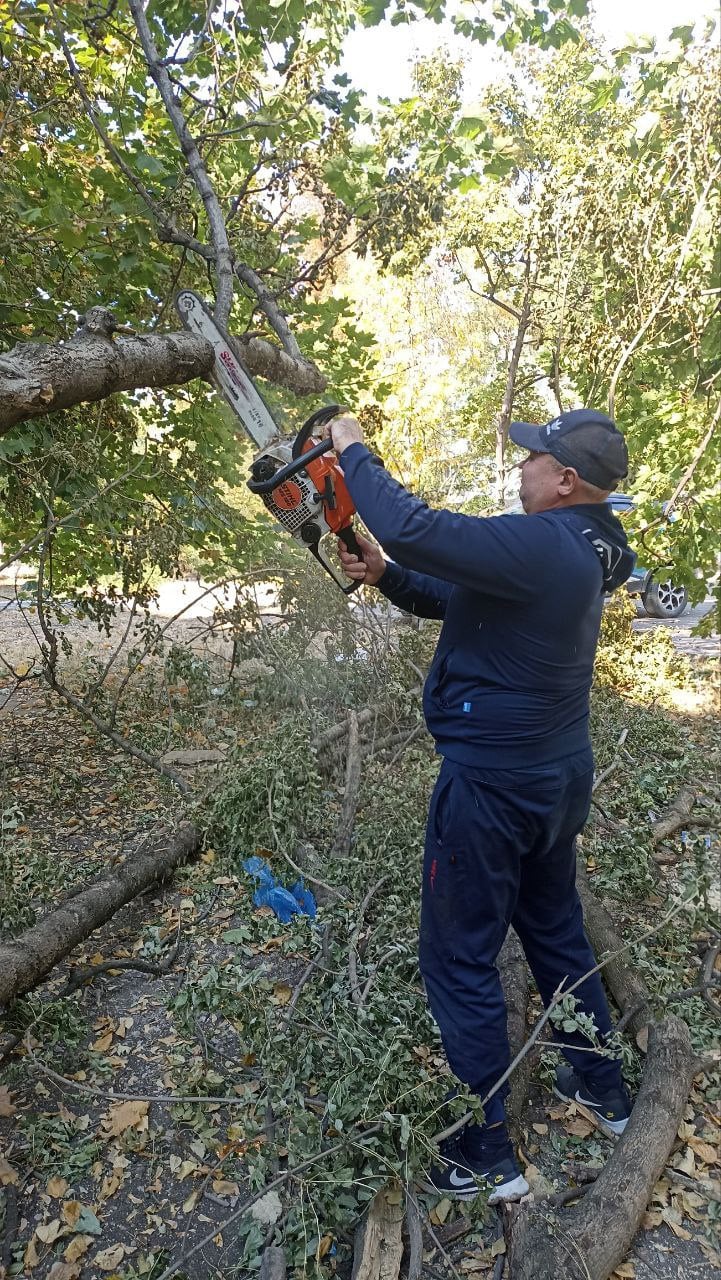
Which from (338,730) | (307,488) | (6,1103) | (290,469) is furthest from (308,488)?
(338,730)

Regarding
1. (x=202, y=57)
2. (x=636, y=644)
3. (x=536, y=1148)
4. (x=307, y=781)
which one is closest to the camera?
(x=536, y=1148)

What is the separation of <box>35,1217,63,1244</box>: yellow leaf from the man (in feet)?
3.26

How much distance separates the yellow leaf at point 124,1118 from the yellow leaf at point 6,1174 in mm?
259

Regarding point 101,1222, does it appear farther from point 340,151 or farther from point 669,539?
point 340,151

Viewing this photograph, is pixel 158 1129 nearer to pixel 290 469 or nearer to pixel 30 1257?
pixel 30 1257

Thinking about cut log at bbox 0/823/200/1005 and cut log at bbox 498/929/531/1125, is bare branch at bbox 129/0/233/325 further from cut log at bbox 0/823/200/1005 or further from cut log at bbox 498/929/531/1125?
cut log at bbox 498/929/531/1125

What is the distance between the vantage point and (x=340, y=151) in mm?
4926

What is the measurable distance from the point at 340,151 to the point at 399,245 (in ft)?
2.39

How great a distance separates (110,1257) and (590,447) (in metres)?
2.38

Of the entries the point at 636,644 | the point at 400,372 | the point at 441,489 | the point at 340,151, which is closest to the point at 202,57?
the point at 340,151

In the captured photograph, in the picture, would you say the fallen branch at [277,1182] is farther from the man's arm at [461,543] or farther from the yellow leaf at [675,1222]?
the man's arm at [461,543]

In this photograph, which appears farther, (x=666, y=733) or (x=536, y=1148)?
(x=666, y=733)

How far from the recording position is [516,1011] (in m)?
2.49

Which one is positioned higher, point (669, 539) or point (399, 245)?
point (399, 245)
